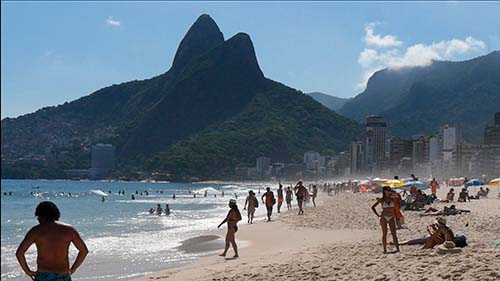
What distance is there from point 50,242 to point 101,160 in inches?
6581

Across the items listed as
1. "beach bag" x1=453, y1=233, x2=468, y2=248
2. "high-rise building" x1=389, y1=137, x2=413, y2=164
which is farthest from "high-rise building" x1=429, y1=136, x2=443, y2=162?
"beach bag" x1=453, y1=233, x2=468, y2=248

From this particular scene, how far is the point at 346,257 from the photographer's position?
31.9 ft

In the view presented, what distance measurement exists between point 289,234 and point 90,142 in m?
178

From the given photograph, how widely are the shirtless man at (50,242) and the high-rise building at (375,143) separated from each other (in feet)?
498

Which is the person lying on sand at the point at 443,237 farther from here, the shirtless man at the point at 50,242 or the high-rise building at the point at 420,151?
the high-rise building at the point at 420,151

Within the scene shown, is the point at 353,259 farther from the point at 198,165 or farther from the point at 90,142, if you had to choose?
the point at 90,142

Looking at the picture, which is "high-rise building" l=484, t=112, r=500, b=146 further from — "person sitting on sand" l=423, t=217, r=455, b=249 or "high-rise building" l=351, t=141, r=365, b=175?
"person sitting on sand" l=423, t=217, r=455, b=249

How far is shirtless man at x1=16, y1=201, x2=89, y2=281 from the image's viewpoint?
4672 millimetres

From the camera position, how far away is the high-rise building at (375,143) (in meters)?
154

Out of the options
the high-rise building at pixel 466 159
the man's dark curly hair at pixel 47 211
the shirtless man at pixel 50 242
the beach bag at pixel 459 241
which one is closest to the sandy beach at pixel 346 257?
the beach bag at pixel 459 241

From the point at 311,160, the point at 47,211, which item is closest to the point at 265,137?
the point at 311,160

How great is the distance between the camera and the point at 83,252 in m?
4.95

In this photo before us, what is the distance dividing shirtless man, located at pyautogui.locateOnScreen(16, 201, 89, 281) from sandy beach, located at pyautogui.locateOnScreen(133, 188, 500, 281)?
4157 mm

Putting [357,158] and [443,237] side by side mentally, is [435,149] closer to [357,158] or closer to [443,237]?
[357,158]
